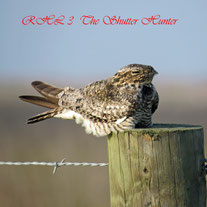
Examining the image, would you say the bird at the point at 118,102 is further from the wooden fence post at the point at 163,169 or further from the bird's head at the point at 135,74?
the wooden fence post at the point at 163,169

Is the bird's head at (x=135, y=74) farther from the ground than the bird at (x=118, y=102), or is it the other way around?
the bird's head at (x=135, y=74)

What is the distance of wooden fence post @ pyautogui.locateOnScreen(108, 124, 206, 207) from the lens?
2289 millimetres

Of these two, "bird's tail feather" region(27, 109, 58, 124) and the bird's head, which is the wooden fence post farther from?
"bird's tail feather" region(27, 109, 58, 124)

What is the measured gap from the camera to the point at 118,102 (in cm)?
339

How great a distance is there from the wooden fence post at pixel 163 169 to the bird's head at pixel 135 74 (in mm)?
1162

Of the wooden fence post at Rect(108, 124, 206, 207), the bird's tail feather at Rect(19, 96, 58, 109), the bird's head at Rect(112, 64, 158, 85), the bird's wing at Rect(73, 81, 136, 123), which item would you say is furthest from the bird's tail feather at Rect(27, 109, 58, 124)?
the wooden fence post at Rect(108, 124, 206, 207)

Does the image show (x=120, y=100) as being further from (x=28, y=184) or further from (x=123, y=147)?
(x=28, y=184)

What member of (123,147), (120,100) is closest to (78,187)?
(120,100)

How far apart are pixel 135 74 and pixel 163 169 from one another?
4.34 feet

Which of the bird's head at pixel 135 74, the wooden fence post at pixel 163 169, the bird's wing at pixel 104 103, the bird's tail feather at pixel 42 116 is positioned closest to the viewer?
the wooden fence post at pixel 163 169

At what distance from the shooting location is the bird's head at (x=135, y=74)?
11.4ft

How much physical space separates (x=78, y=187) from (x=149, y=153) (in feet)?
12.2

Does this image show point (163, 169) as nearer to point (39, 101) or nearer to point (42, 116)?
point (42, 116)

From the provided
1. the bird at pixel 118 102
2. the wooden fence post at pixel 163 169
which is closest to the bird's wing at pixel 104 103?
the bird at pixel 118 102
